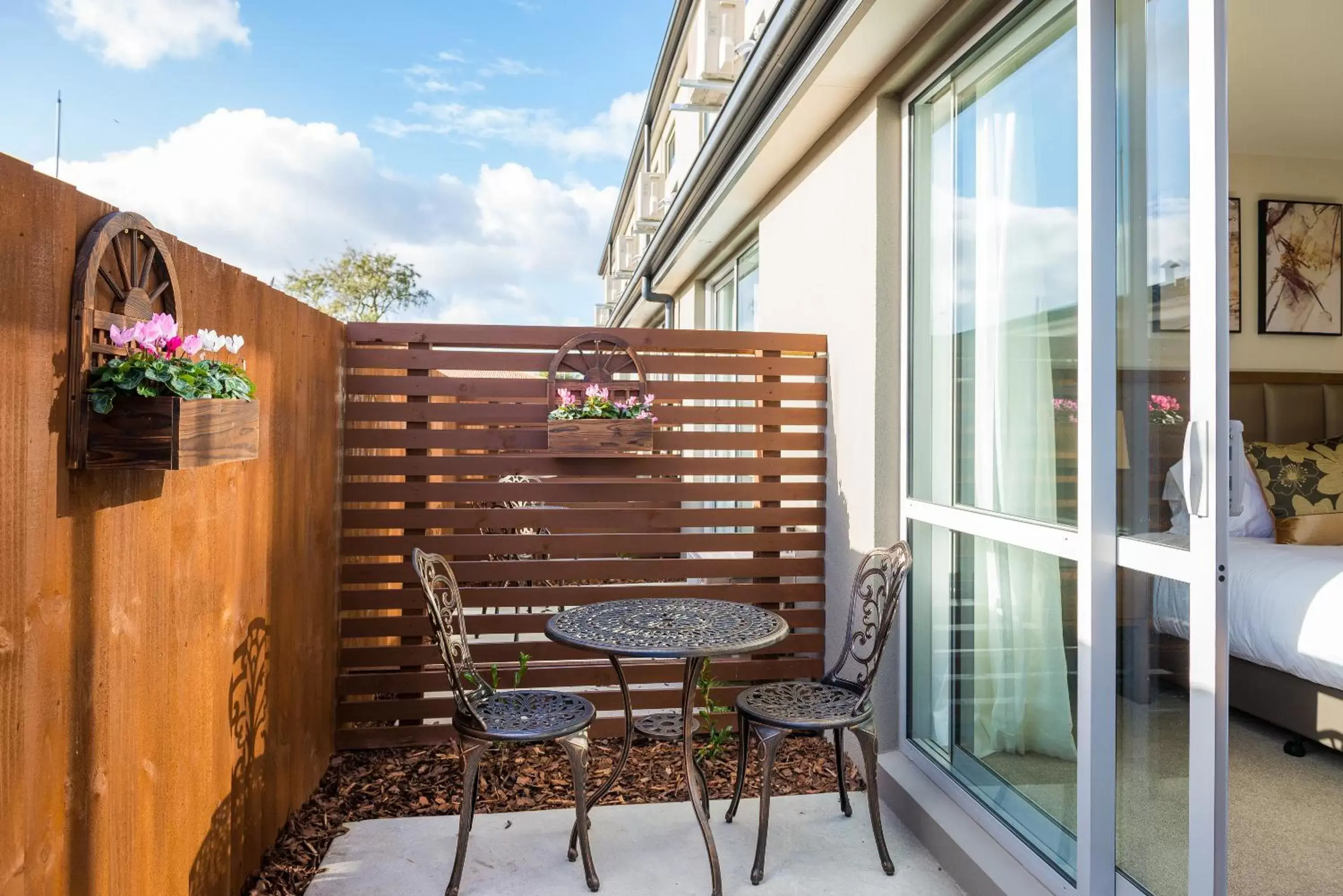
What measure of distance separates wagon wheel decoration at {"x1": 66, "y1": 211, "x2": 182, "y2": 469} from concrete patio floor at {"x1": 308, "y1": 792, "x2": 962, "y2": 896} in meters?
1.66

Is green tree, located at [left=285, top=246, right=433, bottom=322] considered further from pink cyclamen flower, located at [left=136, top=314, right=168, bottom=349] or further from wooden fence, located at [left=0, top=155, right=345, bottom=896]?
pink cyclamen flower, located at [left=136, top=314, right=168, bottom=349]

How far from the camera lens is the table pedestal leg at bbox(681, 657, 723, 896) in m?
2.35

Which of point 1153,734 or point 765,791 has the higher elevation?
point 1153,734

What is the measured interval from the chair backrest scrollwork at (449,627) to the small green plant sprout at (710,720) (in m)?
1.02

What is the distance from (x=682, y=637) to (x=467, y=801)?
77 cm

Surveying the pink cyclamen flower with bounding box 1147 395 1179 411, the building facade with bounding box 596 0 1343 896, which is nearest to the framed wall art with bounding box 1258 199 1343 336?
the building facade with bounding box 596 0 1343 896

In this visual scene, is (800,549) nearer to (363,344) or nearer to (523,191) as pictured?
(363,344)

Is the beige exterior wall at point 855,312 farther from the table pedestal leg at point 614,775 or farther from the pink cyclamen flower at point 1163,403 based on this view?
the pink cyclamen flower at point 1163,403

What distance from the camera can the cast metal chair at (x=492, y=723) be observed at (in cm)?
231

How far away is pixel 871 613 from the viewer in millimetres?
3012

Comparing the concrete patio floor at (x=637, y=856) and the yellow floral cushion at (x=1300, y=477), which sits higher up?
the yellow floral cushion at (x=1300, y=477)

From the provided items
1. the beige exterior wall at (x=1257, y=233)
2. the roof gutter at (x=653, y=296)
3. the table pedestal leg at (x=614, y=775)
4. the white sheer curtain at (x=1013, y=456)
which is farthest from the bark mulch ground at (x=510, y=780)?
the roof gutter at (x=653, y=296)

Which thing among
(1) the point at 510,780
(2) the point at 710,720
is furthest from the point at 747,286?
(1) the point at 510,780

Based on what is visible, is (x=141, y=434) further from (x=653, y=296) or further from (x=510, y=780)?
(x=653, y=296)
